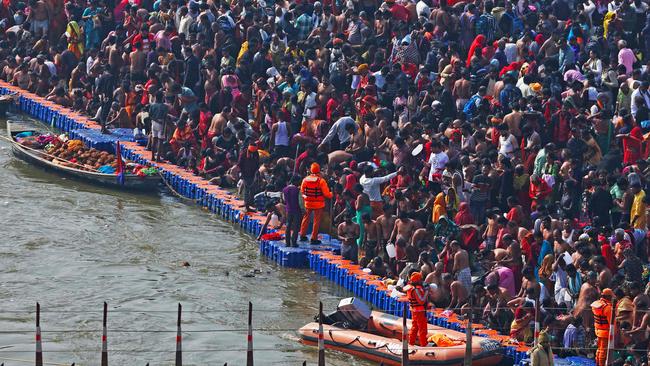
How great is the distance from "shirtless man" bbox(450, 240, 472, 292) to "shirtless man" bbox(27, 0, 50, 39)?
1977cm

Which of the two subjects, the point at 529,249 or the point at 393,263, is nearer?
the point at 529,249

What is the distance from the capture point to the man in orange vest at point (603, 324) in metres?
28.5

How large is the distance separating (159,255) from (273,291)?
11.0 ft

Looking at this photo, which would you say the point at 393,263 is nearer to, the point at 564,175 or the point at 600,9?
the point at 564,175

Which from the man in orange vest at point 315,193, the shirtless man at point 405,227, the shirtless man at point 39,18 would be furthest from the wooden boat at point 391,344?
the shirtless man at point 39,18

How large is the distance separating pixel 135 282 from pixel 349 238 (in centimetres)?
406

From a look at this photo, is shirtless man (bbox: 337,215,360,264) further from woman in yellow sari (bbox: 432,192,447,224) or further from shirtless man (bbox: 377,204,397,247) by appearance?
woman in yellow sari (bbox: 432,192,447,224)

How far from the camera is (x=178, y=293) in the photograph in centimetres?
3469

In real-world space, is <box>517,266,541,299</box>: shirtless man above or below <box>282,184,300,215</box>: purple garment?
below

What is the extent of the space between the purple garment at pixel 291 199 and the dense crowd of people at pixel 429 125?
4 cm

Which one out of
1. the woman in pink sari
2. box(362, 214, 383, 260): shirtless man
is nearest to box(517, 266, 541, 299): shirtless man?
box(362, 214, 383, 260): shirtless man

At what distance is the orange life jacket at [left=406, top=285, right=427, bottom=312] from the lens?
30156mm

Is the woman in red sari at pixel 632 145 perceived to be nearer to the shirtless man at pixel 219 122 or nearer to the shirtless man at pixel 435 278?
the shirtless man at pixel 435 278

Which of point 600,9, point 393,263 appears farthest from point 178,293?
point 600,9
